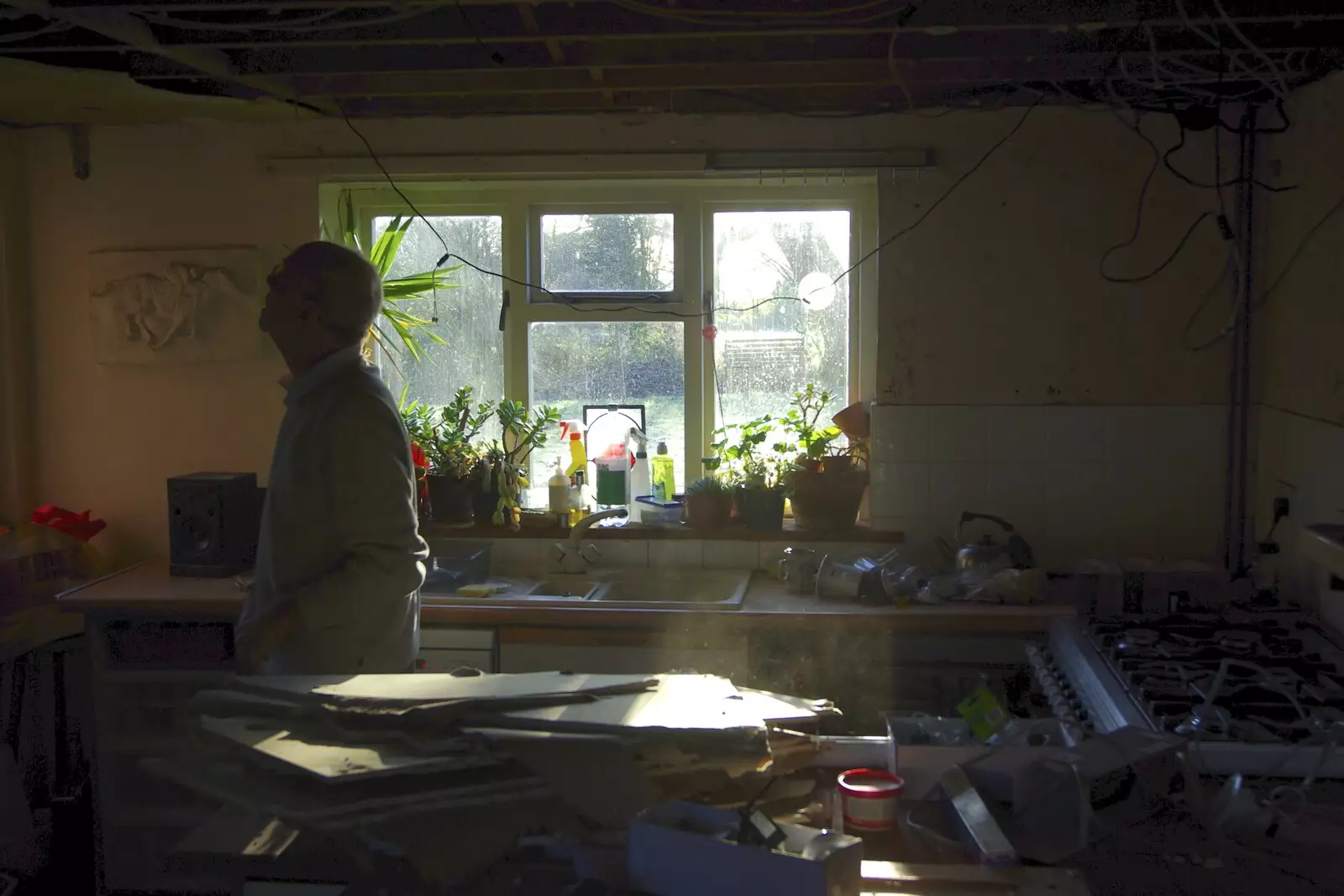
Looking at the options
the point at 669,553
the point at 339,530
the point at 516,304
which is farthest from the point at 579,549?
the point at 339,530

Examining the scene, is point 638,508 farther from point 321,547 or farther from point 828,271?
point 321,547

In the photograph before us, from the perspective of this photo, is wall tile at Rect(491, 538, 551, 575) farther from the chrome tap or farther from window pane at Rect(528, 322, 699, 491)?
window pane at Rect(528, 322, 699, 491)

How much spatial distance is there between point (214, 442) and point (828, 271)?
2.06 meters

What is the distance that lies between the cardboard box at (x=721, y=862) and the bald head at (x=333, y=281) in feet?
4.30

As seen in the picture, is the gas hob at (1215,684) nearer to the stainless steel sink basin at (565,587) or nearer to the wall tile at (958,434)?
the wall tile at (958,434)

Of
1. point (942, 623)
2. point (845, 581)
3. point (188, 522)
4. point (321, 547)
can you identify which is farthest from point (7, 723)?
point (942, 623)

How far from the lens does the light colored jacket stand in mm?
2133

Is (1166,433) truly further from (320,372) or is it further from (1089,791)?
(320,372)

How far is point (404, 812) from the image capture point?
50.8 inches

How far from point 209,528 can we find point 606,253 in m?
1.48

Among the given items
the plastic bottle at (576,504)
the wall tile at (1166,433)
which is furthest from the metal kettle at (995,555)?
the plastic bottle at (576,504)

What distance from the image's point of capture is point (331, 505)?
2193 millimetres

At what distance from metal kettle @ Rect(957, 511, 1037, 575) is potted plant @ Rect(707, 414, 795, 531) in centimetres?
57

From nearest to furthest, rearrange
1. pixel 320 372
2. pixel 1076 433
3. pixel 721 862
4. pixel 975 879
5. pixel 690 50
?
1. pixel 721 862
2. pixel 975 879
3. pixel 320 372
4. pixel 690 50
5. pixel 1076 433
